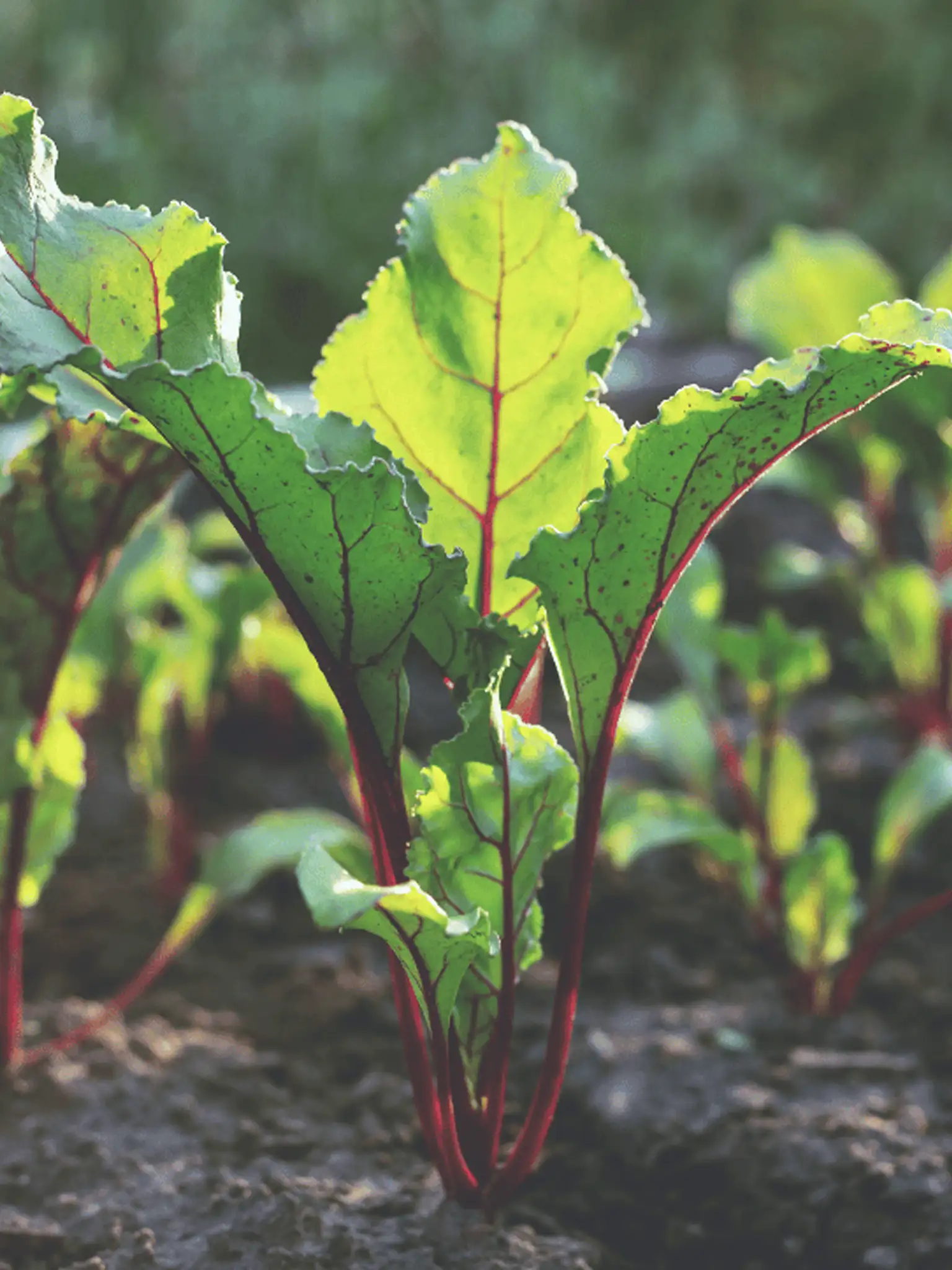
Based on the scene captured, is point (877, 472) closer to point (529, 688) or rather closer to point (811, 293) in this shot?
point (811, 293)

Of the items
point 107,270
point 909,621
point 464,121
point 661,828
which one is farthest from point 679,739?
point 464,121

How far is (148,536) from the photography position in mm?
1552

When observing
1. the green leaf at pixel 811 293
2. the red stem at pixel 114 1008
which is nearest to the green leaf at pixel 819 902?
the red stem at pixel 114 1008

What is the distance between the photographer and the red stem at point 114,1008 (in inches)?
45.4

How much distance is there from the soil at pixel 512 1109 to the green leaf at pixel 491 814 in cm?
26

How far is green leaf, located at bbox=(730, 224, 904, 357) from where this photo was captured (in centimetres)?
196

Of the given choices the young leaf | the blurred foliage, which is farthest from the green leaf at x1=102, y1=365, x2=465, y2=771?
the blurred foliage

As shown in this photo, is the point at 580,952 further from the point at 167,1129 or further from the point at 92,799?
the point at 92,799

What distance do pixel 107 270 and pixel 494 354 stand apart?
0.26m

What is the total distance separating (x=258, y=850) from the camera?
4.14 ft

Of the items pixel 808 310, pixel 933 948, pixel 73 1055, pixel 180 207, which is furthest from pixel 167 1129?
pixel 808 310

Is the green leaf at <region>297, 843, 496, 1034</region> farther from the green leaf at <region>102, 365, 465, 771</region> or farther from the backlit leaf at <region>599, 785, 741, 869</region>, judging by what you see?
the backlit leaf at <region>599, 785, 741, 869</region>

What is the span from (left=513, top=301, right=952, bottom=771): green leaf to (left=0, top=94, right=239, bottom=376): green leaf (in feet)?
0.86

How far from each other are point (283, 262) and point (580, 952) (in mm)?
3864
